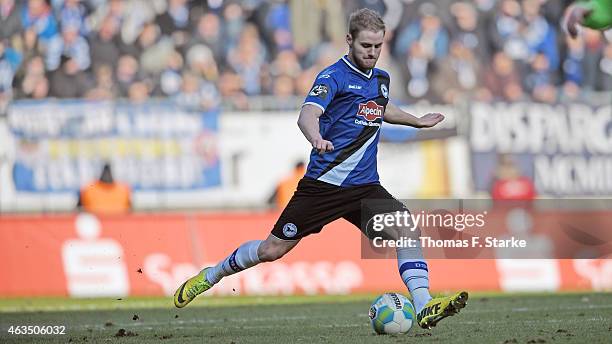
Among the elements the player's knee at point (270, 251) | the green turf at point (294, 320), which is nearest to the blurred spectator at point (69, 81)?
the green turf at point (294, 320)

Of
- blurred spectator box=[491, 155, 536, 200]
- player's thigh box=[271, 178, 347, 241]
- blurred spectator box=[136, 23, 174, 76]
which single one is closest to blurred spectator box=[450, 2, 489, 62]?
blurred spectator box=[491, 155, 536, 200]

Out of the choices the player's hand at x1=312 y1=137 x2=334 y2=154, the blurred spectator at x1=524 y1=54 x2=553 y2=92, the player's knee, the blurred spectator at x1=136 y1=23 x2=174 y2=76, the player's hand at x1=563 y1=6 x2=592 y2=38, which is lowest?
the player's knee

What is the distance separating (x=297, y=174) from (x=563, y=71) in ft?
18.1

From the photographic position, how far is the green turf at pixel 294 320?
900 centimetres

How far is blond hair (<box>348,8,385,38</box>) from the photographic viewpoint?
8.27 meters

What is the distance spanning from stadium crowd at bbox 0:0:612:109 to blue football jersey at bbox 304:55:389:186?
355 inches

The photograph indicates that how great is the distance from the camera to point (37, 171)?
16.8m

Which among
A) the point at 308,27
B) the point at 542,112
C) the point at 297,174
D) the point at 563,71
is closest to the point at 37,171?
the point at 297,174

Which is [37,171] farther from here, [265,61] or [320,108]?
[320,108]

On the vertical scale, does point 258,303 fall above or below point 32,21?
below

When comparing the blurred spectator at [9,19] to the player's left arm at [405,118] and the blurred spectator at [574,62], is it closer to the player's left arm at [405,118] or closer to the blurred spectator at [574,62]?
the blurred spectator at [574,62]

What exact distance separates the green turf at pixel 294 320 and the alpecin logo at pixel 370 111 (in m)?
1.68

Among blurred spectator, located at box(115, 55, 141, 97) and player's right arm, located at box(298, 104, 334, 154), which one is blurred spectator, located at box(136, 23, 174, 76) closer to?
blurred spectator, located at box(115, 55, 141, 97)

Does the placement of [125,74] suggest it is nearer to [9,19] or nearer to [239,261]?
[9,19]
